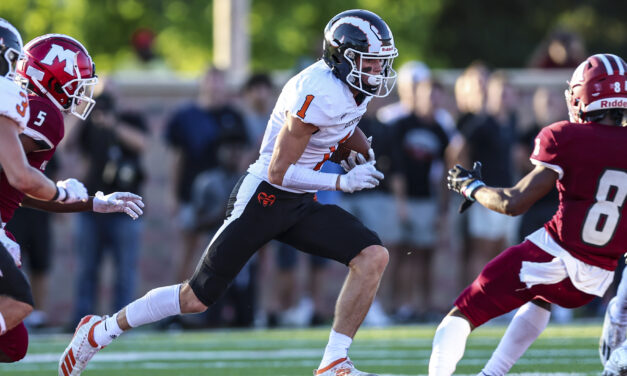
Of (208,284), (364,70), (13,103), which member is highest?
(364,70)

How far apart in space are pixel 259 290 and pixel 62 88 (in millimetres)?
5801

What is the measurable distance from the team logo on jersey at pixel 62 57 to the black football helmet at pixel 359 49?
122 cm

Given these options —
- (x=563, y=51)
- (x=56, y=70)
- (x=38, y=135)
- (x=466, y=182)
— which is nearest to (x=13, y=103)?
(x=38, y=135)

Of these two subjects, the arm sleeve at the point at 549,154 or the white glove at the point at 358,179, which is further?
the white glove at the point at 358,179

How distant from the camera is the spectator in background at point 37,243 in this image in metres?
9.23

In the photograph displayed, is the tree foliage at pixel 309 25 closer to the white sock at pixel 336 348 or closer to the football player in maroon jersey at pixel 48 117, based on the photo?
the football player in maroon jersey at pixel 48 117

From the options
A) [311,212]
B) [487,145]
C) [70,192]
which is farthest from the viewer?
[487,145]

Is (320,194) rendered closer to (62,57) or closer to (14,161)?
(62,57)

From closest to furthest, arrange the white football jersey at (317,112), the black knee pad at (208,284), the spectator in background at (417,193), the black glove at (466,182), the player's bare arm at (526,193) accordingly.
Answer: the player's bare arm at (526,193) < the black glove at (466,182) < the white football jersey at (317,112) < the black knee pad at (208,284) < the spectator in background at (417,193)

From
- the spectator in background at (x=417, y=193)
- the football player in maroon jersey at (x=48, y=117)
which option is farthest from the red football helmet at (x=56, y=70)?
the spectator in background at (x=417, y=193)

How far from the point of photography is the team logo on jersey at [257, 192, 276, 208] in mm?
5445

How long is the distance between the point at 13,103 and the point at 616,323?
9.74 ft

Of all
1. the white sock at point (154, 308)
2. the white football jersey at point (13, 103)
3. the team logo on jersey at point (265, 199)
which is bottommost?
the white sock at point (154, 308)

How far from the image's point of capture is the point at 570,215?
16.3ft
